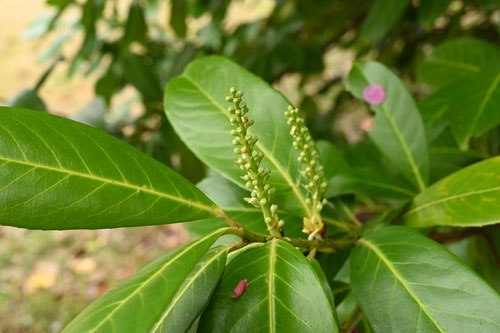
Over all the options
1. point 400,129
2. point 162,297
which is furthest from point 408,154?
point 162,297

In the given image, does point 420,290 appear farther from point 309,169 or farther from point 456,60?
point 456,60

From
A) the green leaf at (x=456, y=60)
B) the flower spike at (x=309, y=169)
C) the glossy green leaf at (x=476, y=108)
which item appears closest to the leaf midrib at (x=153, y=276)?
the flower spike at (x=309, y=169)

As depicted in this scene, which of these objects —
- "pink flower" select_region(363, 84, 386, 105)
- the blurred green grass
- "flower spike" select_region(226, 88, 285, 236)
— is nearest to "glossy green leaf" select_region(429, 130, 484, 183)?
"pink flower" select_region(363, 84, 386, 105)

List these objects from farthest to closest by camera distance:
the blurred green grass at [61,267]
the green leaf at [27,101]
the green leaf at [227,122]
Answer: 1. the blurred green grass at [61,267]
2. the green leaf at [27,101]
3. the green leaf at [227,122]

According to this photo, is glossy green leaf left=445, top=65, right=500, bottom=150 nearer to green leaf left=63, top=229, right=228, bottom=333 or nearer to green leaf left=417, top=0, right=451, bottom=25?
green leaf left=417, top=0, right=451, bottom=25

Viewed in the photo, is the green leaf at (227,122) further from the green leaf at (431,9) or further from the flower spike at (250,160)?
the green leaf at (431,9)

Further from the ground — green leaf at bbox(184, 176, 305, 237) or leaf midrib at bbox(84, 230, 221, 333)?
leaf midrib at bbox(84, 230, 221, 333)
